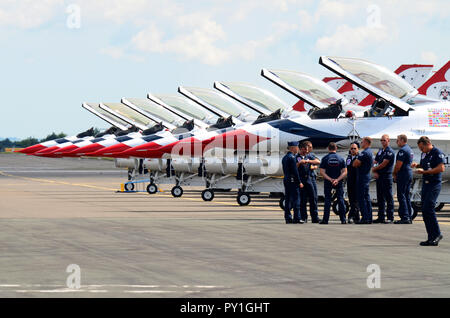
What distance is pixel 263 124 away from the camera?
66.2 ft

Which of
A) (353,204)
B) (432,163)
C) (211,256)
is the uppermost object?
(432,163)

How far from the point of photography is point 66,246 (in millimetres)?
10883

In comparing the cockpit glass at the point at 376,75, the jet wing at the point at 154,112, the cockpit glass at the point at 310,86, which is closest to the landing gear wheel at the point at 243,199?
the cockpit glass at the point at 310,86

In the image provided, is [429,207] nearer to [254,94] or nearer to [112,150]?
[254,94]

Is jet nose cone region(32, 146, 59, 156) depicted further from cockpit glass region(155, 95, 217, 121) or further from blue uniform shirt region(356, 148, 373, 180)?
blue uniform shirt region(356, 148, 373, 180)

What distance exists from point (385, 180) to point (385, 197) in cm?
33

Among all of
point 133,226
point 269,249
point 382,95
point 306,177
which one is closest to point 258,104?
point 382,95

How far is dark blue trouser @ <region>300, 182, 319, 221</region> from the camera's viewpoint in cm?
1498

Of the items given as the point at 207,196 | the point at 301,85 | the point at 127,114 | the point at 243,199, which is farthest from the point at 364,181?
the point at 127,114

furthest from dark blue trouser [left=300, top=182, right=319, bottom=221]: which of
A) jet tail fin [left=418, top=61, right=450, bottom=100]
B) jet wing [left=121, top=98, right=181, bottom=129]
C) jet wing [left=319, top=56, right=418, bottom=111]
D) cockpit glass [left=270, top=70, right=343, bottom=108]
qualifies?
jet wing [left=121, top=98, right=181, bottom=129]

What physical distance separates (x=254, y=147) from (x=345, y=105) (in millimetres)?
2451
